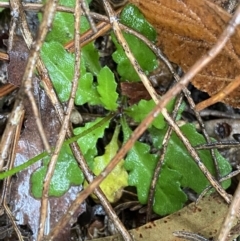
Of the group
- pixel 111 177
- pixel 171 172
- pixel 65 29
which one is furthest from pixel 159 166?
pixel 65 29

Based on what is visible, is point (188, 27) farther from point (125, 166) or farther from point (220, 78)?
point (125, 166)

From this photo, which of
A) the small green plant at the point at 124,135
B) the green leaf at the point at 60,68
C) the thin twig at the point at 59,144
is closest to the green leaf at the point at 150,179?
the small green plant at the point at 124,135

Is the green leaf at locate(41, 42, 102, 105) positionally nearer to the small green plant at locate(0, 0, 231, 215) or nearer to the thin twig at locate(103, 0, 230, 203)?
the small green plant at locate(0, 0, 231, 215)

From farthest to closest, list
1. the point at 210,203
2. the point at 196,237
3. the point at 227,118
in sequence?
the point at 227,118
the point at 210,203
the point at 196,237

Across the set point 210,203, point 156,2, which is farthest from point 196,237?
point 156,2

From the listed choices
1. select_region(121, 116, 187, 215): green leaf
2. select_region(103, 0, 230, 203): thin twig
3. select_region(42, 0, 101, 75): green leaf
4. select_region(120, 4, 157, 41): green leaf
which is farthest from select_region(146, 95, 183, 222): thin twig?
select_region(42, 0, 101, 75): green leaf

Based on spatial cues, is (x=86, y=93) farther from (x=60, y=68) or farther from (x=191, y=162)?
(x=191, y=162)
